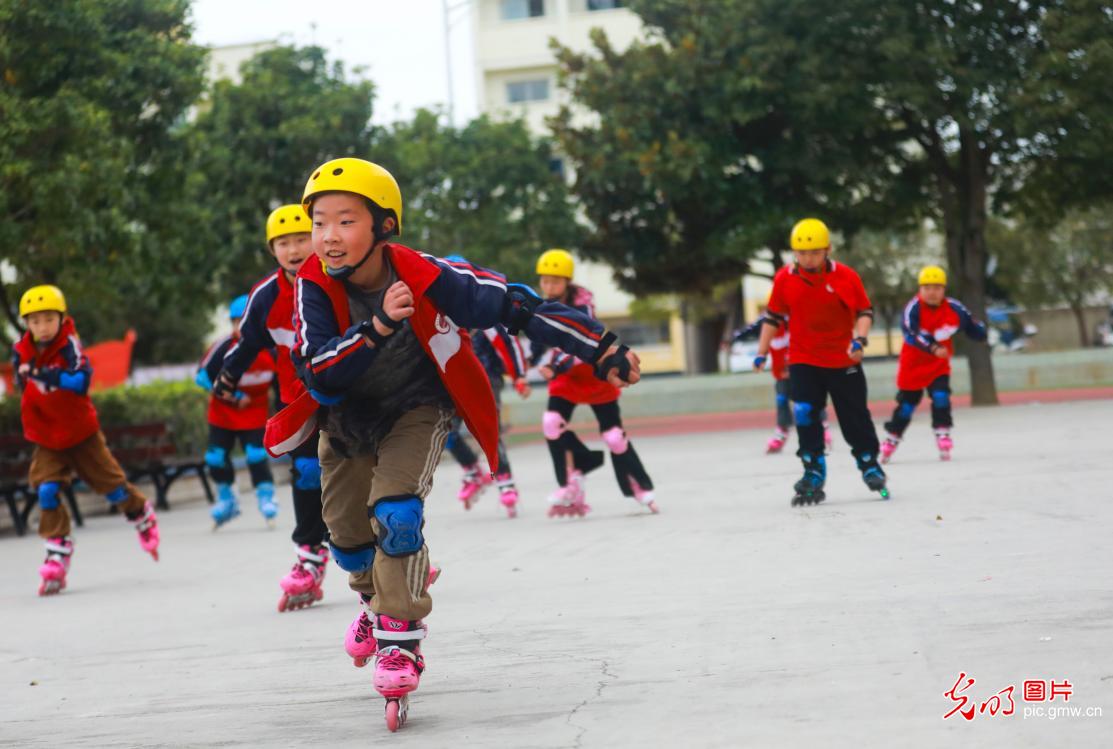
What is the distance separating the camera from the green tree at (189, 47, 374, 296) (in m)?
29.8

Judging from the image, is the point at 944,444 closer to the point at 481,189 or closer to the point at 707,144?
the point at 707,144

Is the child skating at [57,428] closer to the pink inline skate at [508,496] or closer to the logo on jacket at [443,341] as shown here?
the pink inline skate at [508,496]

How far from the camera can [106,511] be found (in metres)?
19.0

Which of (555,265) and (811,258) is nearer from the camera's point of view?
(811,258)

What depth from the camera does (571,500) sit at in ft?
41.9

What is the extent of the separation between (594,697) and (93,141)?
14.1m

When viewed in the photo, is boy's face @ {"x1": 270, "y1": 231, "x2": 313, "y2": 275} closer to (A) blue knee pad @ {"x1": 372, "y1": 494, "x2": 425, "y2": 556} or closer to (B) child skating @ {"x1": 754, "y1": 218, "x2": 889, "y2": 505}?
(A) blue knee pad @ {"x1": 372, "y1": 494, "x2": 425, "y2": 556}

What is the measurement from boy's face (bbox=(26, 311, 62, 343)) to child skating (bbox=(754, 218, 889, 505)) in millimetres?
4917

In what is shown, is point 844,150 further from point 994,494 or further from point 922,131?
point 994,494

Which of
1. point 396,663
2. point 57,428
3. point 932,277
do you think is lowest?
point 396,663

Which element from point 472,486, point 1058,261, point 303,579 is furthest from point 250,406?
point 1058,261

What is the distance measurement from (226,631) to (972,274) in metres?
20.7

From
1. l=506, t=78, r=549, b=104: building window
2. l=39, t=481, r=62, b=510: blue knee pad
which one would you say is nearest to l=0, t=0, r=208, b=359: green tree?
l=39, t=481, r=62, b=510: blue knee pad

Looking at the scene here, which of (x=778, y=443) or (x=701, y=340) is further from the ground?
(x=778, y=443)
